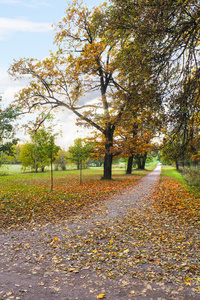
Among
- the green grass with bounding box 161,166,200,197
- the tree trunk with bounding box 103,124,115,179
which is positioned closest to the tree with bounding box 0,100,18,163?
the tree trunk with bounding box 103,124,115,179

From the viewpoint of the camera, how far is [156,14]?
6.30m

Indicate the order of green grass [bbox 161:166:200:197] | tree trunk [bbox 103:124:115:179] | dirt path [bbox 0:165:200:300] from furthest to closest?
1. tree trunk [bbox 103:124:115:179]
2. green grass [bbox 161:166:200:197]
3. dirt path [bbox 0:165:200:300]

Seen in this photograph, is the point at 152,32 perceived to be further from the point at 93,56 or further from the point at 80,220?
the point at 93,56

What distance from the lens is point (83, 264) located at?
14.9ft

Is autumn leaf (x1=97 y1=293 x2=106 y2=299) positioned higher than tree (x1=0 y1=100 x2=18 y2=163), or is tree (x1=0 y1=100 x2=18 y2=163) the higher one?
tree (x1=0 y1=100 x2=18 y2=163)

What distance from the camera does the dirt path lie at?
3.52 metres

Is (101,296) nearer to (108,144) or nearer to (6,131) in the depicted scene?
(108,144)

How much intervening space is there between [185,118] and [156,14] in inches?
137

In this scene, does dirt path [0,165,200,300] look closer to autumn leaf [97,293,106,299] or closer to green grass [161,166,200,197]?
autumn leaf [97,293,106,299]

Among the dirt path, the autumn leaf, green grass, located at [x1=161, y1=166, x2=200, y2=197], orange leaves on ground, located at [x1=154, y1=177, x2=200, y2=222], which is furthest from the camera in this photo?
green grass, located at [x1=161, y1=166, x2=200, y2=197]

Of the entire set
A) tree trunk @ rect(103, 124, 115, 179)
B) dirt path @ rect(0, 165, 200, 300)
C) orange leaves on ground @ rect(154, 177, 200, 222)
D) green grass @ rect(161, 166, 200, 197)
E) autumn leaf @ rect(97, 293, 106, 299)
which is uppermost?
tree trunk @ rect(103, 124, 115, 179)

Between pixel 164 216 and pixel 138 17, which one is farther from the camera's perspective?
pixel 164 216

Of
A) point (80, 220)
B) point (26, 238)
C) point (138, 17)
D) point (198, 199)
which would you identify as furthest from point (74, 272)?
point (198, 199)

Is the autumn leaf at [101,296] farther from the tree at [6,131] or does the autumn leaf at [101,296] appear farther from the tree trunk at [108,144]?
the tree at [6,131]
